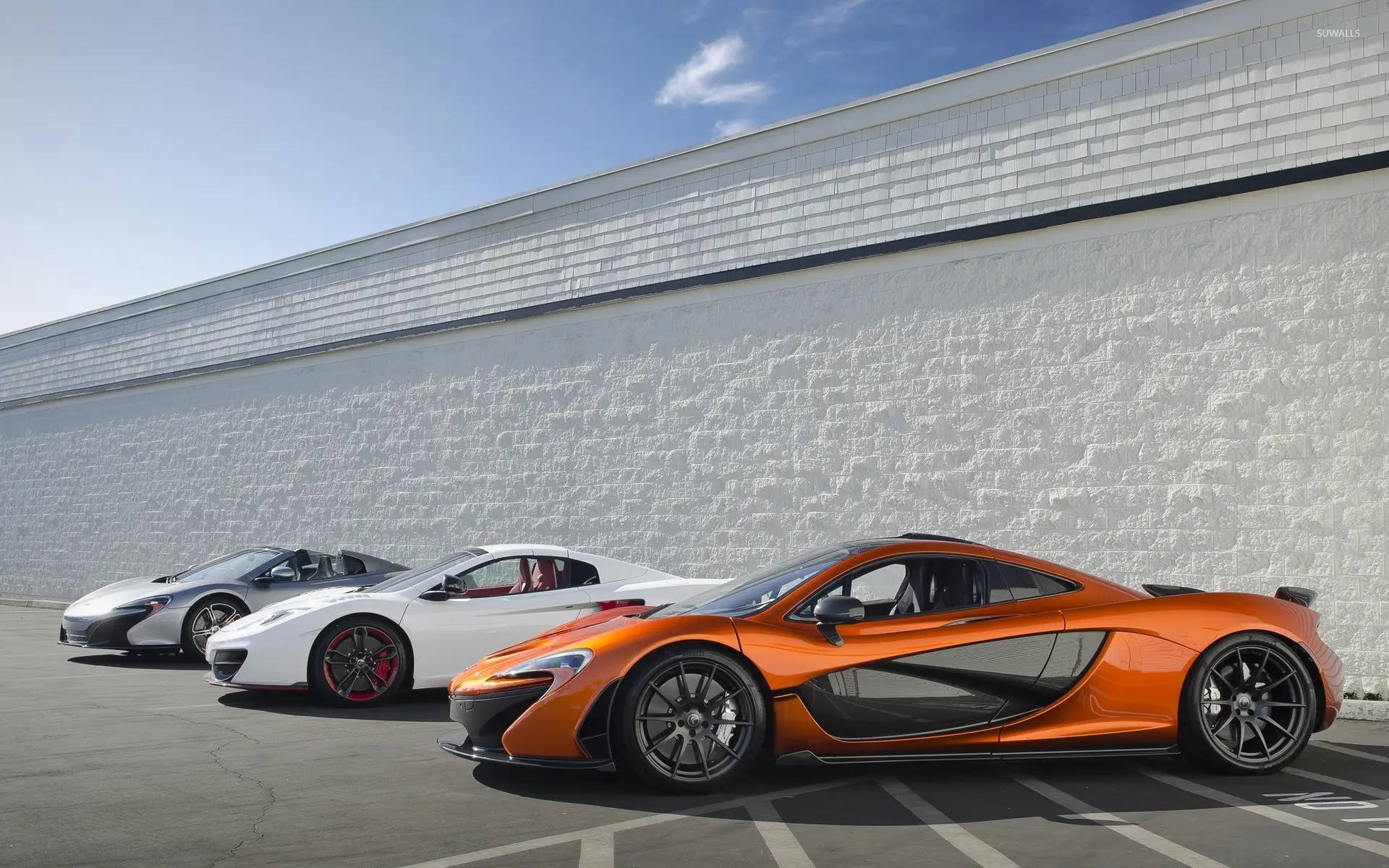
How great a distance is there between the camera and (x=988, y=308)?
424 inches

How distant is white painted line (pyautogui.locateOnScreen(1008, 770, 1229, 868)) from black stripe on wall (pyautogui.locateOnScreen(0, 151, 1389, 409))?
5.91 metres

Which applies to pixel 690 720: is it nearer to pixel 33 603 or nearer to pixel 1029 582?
pixel 1029 582

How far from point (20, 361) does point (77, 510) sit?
4920mm

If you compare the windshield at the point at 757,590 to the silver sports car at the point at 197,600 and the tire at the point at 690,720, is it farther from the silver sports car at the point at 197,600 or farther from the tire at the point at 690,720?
the silver sports car at the point at 197,600

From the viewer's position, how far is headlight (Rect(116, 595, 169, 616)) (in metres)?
11.8

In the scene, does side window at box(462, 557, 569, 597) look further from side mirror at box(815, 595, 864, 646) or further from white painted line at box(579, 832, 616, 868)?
white painted line at box(579, 832, 616, 868)

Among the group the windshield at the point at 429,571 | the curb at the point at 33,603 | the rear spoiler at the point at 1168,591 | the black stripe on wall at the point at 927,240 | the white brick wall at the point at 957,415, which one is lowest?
the curb at the point at 33,603

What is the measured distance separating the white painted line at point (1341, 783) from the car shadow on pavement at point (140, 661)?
1012 cm

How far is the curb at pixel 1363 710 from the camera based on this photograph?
854 cm

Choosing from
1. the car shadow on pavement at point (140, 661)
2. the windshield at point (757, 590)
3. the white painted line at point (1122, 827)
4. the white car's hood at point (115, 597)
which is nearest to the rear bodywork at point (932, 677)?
the windshield at point (757, 590)

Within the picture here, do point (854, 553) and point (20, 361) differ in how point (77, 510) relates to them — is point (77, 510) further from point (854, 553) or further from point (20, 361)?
point (854, 553)

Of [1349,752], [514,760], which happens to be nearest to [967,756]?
[514,760]

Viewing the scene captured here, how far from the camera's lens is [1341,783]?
6.01 metres

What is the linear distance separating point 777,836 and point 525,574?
199 inches
